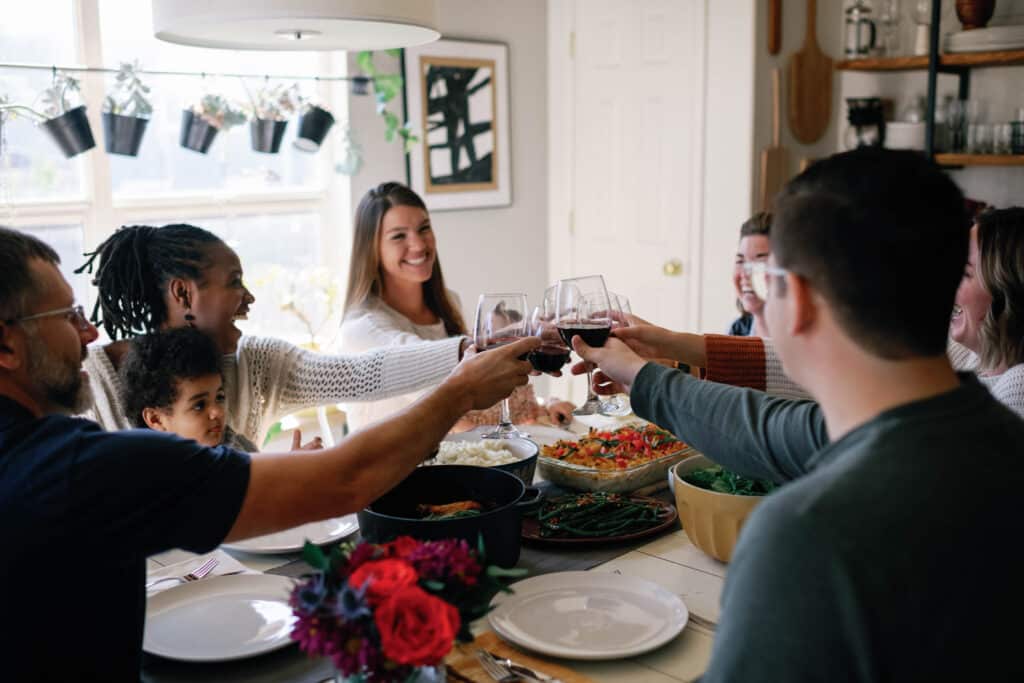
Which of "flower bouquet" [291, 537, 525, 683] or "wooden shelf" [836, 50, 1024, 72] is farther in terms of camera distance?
"wooden shelf" [836, 50, 1024, 72]

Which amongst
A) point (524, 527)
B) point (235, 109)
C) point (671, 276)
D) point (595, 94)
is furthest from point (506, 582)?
point (595, 94)

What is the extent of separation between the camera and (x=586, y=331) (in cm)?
179

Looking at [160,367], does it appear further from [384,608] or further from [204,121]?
[204,121]

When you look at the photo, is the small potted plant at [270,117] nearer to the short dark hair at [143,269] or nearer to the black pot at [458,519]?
the short dark hair at [143,269]

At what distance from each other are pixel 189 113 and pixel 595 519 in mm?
2435

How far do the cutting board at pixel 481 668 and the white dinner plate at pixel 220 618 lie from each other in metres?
0.22

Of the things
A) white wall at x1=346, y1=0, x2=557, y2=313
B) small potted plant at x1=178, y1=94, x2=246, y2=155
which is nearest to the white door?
white wall at x1=346, y1=0, x2=557, y2=313

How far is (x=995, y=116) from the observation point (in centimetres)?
386

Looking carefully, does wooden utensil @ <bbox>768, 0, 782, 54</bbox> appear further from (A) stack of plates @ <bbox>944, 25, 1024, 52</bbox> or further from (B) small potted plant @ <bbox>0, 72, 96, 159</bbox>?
(B) small potted plant @ <bbox>0, 72, 96, 159</bbox>

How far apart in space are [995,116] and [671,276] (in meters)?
1.41

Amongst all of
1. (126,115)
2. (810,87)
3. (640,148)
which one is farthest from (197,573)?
(810,87)

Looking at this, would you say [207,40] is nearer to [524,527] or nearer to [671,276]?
[524,527]

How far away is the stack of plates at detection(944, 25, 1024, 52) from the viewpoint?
3.54m

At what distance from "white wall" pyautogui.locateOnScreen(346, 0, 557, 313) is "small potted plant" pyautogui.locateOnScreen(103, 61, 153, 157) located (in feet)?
3.58
